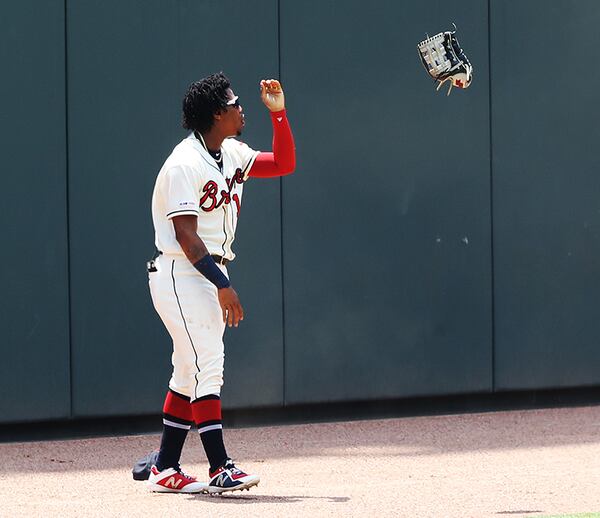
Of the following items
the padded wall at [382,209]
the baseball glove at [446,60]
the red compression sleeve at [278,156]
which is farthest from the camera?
the padded wall at [382,209]

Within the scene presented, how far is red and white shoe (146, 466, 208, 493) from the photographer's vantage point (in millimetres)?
5859

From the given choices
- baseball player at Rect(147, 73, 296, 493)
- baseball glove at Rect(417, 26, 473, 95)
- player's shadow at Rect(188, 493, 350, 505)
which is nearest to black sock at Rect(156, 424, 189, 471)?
baseball player at Rect(147, 73, 296, 493)

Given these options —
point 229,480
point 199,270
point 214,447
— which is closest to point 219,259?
point 199,270

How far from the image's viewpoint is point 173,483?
5.89 metres

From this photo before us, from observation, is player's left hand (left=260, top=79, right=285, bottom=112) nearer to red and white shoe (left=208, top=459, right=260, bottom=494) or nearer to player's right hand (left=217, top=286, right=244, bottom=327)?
player's right hand (left=217, top=286, right=244, bottom=327)

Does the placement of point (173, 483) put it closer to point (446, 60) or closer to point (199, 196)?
point (199, 196)

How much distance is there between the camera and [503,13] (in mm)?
8594

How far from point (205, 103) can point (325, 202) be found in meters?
2.31

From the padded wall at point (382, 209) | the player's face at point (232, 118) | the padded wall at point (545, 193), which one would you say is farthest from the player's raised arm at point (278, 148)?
the padded wall at point (545, 193)

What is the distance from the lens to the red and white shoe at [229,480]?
18.8 ft

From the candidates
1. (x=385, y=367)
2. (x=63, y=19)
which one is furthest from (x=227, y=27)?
(x=385, y=367)

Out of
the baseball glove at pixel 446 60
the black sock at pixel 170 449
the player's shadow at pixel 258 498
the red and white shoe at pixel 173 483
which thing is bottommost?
the player's shadow at pixel 258 498

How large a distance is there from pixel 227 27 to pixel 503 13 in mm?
1829

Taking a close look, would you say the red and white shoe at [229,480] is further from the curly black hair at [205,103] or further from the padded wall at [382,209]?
the padded wall at [382,209]
